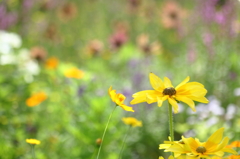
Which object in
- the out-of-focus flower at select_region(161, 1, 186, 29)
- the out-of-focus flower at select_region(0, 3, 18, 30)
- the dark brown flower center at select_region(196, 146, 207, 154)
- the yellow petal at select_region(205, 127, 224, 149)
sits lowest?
the dark brown flower center at select_region(196, 146, 207, 154)

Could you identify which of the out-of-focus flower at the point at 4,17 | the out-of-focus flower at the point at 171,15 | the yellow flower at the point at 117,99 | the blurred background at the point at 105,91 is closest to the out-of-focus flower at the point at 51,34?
the blurred background at the point at 105,91

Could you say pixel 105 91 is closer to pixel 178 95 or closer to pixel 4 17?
pixel 4 17

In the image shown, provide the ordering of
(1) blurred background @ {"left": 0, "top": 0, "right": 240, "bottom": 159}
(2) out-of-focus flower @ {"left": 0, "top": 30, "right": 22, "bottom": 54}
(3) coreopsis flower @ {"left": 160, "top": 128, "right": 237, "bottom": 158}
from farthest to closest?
(2) out-of-focus flower @ {"left": 0, "top": 30, "right": 22, "bottom": 54} → (1) blurred background @ {"left": 0, "top": 0, "right": 240, "bottom": 159} → (3) coreopsis flower @ {"left": 160, "top": 128, "right": 237, "bottom": 158}

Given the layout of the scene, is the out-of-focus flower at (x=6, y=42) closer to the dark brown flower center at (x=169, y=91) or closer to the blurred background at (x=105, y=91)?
the blurred background at (x=105, y=91)

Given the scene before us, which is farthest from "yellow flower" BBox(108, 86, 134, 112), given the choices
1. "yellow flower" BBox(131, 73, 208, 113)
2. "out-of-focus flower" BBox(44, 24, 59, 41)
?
"out-of-focus flower" BBox(44, 24, 59, 41)

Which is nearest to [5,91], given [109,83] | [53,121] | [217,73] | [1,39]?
[53,121]

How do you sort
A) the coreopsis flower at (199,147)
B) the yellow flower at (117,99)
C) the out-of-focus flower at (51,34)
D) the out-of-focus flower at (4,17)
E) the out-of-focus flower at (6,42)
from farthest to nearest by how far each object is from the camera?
1. the out-of-focus flower at (51,34)
2. the out-of-focus flower at (4,17)
3. the out-of-focus flower at (6,42)
4. the yellow flower at (117,99)
5. the coreopsis flower at (199,147)

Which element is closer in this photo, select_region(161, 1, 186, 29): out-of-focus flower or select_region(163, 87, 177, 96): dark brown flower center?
select_region(163, 87, 177, 96): dark brown flower center

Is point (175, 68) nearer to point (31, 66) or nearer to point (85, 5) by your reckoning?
point (31, 66)

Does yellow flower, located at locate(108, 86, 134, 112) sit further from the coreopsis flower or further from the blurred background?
the blurred background

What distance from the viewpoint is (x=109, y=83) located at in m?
2.69

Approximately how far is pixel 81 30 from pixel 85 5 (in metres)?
0.58

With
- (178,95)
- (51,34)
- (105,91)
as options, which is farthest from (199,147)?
(51,34)

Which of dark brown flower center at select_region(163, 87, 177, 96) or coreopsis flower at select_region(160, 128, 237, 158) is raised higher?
dark brown flower center at select_region(163, 87, 177, 96)
